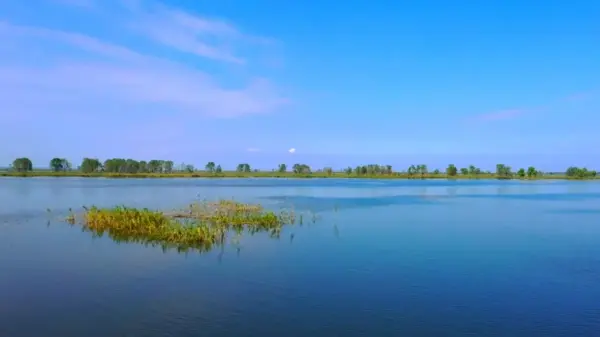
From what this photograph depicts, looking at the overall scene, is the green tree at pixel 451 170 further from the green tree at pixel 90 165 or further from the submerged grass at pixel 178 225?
the submerged grass at pixel 178 225

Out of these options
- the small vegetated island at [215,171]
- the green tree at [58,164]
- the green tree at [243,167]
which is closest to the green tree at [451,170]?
the small vegetated island at [215,171]

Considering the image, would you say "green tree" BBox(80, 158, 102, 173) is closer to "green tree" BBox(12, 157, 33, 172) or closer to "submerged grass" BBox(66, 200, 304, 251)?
"green tree" BBox(12, 157, 33, 172)

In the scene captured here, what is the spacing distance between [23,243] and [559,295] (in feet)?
62.1

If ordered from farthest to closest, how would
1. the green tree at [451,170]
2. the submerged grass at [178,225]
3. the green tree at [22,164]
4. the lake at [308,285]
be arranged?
the green tree at [451,170], the green tree at [22,164], the submerged grass at [178,225], the lake at [308,285]

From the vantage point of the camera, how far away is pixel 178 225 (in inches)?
794

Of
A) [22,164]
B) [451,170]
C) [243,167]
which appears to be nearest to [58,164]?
[22,164]

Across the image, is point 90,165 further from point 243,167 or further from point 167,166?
point 243,167

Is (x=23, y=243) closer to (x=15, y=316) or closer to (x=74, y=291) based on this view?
(x=74, y=291)

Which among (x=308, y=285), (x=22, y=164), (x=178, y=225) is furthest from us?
(x=22, y=164)

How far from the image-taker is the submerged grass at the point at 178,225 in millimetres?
18734

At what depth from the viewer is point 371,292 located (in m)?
11.9

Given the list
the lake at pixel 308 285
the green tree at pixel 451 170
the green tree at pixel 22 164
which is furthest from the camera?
the green tree at pixel 451 170

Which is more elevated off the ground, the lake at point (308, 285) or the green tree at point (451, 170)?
the green tree at point (451, 170)

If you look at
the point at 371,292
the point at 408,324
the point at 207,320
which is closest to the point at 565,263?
the point at 371,292
